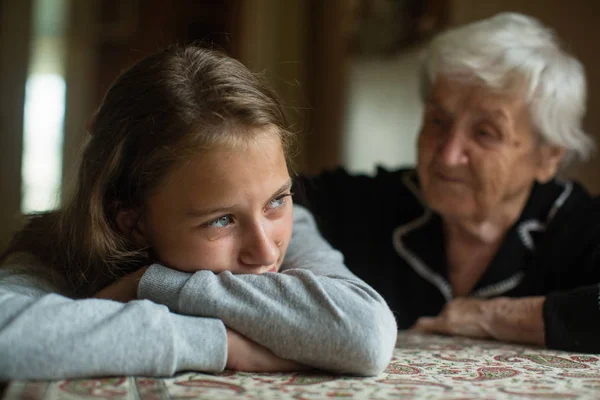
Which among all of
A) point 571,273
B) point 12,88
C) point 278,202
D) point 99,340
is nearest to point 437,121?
point 571,273

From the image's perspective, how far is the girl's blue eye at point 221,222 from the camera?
975 millimetres

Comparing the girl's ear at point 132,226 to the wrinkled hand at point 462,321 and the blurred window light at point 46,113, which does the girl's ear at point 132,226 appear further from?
the blurred window light at point 46,113

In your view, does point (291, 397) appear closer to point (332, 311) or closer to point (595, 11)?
point (332, 311)

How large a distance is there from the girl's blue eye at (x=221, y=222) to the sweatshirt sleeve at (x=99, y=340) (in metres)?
0.15

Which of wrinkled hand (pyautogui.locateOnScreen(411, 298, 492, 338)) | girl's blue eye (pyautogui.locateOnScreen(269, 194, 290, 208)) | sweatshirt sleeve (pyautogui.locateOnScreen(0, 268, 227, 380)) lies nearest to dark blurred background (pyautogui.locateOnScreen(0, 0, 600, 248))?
wrinkled hand (pyautogui.locateOnScreen(411, 298, 492, 338))

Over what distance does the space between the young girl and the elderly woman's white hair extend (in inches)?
26.4

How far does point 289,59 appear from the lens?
4059 millimetres

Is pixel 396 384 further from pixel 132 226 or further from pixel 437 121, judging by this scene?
pixel 437 121

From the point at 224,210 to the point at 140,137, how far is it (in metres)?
0.18

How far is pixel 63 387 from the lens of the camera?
0.78 metres

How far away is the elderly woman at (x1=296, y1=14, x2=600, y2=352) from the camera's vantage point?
5.14 feet

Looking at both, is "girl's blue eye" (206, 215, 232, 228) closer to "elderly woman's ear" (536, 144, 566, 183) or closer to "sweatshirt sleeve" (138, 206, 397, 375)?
"sweatshirt sleeve" (138, 206, 397, 375)

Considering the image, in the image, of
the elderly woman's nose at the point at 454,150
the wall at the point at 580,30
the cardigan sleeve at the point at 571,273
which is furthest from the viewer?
the wall at the point at 580,30

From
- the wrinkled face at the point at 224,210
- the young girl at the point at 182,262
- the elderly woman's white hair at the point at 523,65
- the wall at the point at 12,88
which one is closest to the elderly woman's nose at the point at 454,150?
the elderly woman's white hair at the point at 523,65
